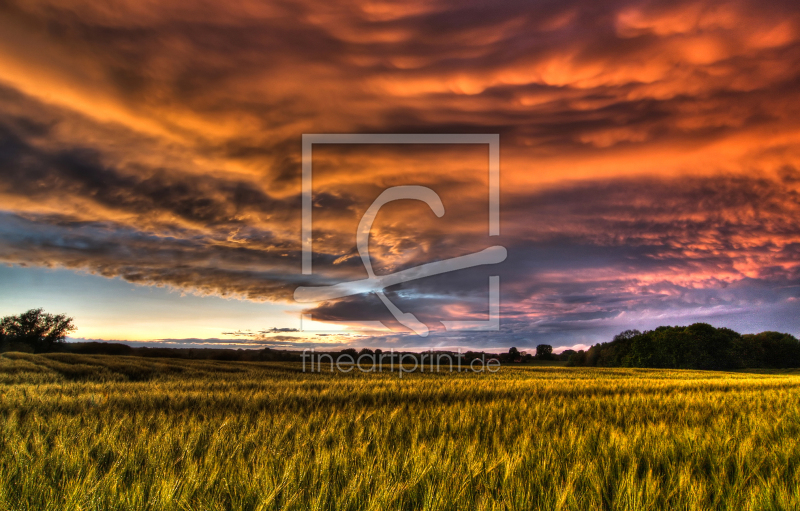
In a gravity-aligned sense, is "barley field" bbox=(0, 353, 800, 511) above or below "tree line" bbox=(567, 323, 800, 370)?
above

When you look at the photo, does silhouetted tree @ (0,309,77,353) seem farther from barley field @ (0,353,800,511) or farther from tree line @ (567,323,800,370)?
tree line @ (567,323,800,370)

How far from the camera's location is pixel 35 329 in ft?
237

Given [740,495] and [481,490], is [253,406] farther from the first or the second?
[740,495]

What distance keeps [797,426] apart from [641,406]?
7.12 feet

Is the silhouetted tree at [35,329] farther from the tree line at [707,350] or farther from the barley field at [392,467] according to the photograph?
the tree line at [707,350]

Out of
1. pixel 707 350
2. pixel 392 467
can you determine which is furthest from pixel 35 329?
pixel 707 350

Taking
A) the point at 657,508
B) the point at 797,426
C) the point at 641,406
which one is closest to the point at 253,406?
the point at 657,508

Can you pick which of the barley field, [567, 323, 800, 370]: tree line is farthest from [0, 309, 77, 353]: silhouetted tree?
[567, 323, 800, 370]: tree line

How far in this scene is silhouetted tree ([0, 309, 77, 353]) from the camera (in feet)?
228

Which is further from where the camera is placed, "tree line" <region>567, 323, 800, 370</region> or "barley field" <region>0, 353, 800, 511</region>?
"tree line" <region>567, 323, 800, 370</region>

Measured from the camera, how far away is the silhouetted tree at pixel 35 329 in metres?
69.6

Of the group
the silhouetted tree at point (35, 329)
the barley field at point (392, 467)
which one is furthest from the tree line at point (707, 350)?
the silhouetted tree at point (35, 329)

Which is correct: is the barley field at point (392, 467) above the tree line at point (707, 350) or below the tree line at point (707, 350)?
above

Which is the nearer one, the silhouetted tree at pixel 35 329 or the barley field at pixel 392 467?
the barley field at pixel 392 467
